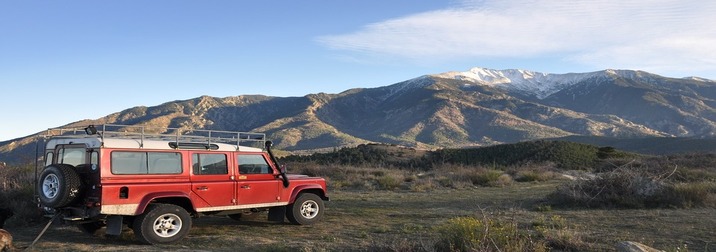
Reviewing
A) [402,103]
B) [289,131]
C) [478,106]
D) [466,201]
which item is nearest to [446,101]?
[478,106]

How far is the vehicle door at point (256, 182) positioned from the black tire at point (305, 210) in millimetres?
336

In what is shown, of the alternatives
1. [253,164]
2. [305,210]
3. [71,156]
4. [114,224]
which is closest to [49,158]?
[71,156]

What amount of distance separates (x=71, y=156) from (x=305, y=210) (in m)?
4.59

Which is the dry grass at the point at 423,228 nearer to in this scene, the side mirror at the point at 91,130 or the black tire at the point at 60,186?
the black tire at the point at 60,186

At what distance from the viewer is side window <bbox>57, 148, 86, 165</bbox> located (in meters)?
8.52

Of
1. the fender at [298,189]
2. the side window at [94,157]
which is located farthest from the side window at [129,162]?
the fender at [298,189]

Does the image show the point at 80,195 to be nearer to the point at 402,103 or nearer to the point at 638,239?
the point at 638,239

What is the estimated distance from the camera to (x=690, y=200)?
509 inches

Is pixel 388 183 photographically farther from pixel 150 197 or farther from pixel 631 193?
pixel 150 197

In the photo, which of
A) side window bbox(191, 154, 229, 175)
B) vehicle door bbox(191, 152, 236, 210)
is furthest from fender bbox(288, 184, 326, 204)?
side window bbox(191, 154, 229, 175)

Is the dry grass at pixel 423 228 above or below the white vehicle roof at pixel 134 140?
below

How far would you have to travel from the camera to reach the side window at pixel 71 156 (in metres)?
8.52

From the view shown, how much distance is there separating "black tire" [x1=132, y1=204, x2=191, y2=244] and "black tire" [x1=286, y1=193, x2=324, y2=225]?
238 centimetres

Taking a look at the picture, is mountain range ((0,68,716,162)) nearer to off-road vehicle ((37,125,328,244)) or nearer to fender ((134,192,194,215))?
off-road vehicle ((37,125,328,244))
